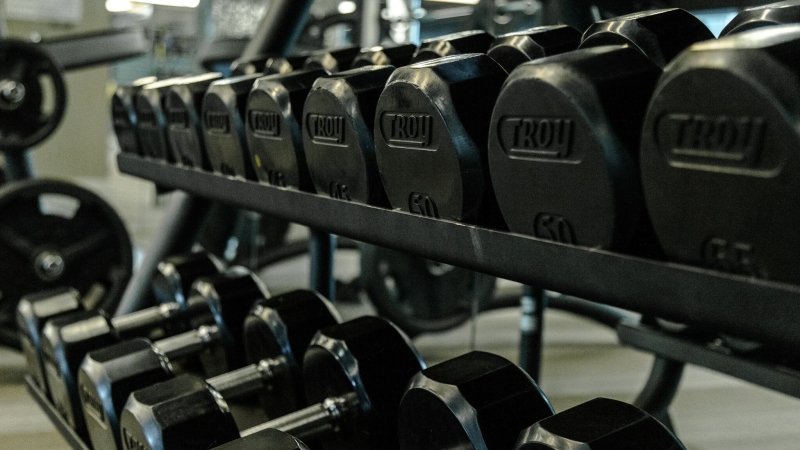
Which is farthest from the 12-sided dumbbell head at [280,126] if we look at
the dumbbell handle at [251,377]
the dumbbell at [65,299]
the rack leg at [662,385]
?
the rack leg at [662,385]

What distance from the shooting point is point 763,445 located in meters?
1.43

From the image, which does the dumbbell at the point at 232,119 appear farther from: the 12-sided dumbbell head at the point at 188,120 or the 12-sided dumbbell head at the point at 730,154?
the 12-sided dumbbell head at the point at 730,154

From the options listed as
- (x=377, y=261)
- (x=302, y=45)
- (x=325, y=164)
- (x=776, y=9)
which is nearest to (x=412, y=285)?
(x=377, y=261)

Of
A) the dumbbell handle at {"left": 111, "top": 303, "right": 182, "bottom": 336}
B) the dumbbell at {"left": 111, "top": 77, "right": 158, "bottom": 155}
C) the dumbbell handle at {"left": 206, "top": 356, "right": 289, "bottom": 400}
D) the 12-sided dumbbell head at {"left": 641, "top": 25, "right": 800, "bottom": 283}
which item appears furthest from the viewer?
the dumbbell handle at {"left": 111, "top": 303, "right": 182, "bottom": 336}

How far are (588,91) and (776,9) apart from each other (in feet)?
0.54

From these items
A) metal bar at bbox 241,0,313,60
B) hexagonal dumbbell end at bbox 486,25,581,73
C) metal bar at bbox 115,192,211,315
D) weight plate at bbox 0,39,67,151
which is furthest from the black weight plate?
hexagonal dumbbell end at bbox 486,25,581,73

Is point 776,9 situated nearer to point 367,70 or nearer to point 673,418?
point 367,70

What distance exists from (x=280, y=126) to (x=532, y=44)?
9.9 inches

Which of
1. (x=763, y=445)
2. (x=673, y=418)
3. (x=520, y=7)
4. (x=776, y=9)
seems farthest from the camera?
(x=520, y=7)

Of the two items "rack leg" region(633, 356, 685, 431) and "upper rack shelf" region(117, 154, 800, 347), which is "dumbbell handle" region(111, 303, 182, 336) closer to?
"upper rack shelf" region(117, 154, 800, 347)

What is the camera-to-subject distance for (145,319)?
1.29 m

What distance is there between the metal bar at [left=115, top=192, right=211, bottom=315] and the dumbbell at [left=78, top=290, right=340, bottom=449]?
385 mm

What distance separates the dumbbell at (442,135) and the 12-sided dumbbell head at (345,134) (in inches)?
1.8

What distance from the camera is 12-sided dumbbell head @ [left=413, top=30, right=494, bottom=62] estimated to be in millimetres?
708
